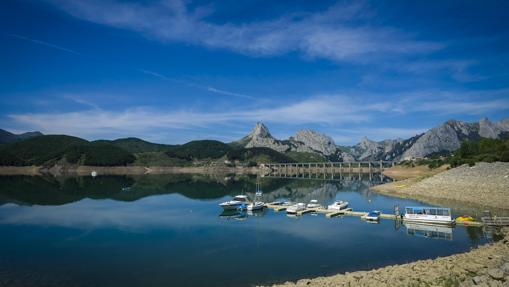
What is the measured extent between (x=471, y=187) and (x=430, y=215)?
28003 millimetres

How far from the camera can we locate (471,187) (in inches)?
2680

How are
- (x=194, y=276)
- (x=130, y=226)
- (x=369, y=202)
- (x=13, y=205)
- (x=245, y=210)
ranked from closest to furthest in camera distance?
1. (x=194, y=276)
2. (x=130, y=226)
3. (x=245, y=210)
4. (x=13, y=205)
5. (x=369, y=202)

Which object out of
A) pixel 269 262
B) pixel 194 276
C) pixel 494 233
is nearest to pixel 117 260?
pixel 194 276

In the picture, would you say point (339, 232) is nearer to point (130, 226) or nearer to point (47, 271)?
point (130, 226)

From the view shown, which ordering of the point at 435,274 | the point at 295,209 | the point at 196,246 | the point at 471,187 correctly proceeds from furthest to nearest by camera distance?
1. the point at 471,187
2. the point at 295,209
3. the point at 196,246
4. the point at 435,274

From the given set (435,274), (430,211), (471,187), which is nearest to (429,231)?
(430,211)

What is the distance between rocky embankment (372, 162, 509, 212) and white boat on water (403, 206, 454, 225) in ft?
47.7

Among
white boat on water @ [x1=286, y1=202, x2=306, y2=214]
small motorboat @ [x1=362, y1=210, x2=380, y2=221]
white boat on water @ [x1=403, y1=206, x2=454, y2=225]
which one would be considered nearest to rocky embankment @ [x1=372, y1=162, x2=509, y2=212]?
white boat on water @ [x1=403, y1=206, x2=454, y2=225]

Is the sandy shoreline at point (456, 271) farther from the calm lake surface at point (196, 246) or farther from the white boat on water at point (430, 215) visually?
the white boat on water at point (430, 215)

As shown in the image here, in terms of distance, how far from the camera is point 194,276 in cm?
2702

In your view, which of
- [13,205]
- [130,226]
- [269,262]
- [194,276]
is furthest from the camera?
[13,205]

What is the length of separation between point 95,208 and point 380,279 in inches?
2328

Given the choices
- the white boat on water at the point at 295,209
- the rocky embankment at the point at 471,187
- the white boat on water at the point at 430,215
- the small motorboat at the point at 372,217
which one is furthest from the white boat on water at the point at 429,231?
the white boat on water at the point at 295,209

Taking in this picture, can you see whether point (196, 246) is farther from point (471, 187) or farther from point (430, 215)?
point (471, 187)
